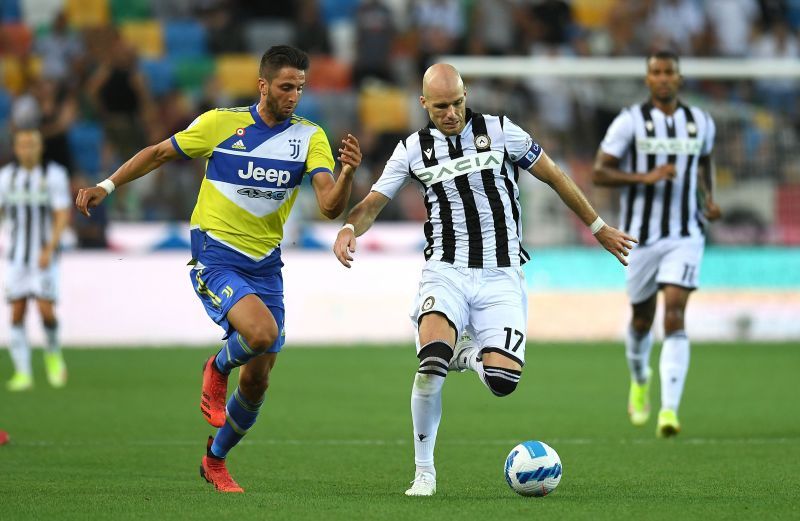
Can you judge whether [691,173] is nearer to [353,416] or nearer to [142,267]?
[353,416]

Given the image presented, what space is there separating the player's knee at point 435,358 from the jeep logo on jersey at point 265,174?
1.22m

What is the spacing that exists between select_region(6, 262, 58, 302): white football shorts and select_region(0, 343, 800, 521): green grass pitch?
3.19ft

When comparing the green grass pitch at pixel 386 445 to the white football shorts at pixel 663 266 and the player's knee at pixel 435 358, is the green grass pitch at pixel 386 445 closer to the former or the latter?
the player's knee at pixel 435 358

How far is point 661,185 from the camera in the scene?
10688 mm

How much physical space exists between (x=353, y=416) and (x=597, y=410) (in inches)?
80.3

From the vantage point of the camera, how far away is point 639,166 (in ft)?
35.2

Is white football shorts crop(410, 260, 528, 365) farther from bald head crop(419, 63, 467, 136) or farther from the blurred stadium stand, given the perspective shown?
the blurred stadium stand

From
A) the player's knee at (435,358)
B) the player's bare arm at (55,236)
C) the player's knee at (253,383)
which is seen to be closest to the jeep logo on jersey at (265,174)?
the player's knee at (253,383)

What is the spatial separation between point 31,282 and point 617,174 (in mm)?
6356

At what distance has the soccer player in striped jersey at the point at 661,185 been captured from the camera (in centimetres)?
1044

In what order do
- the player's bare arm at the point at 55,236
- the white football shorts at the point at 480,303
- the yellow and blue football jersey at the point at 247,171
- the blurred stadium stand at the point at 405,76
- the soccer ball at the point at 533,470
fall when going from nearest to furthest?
the soccer ball at the point at 533,470 < the white football shorts at the point at 480,303 < the yellow and blue football jersey at the point at 247,171 < the player's bare arm at the point at 55,236 < the blurred stadium stand at the point at 405,76

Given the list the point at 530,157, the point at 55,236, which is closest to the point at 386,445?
the point at 530,157

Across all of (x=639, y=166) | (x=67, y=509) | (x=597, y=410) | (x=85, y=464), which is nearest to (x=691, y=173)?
(x=639, y=166)

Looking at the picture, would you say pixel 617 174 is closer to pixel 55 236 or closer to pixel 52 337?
pixel 55 236
